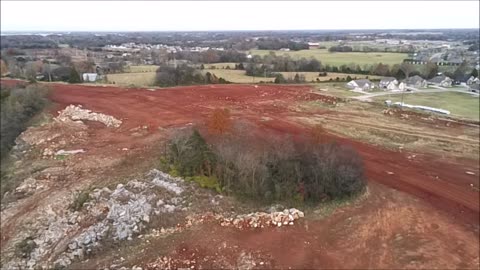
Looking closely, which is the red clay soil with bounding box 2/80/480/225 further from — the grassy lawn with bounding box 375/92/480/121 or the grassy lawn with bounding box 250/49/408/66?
the grassy lawn with bounding box 250/49/408/66

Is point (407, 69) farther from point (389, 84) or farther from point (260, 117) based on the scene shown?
point (260, 117)

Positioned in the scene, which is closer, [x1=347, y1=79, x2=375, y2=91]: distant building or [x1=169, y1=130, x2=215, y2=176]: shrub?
[x1=169, y1=130, x2=215, y2=176]: shrub

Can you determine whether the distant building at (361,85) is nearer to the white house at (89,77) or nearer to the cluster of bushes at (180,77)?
the cluster of bushes at (180,77)

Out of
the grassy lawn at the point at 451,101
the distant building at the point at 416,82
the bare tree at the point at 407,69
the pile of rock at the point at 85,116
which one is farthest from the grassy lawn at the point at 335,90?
the pile of rock at the point at 85,116

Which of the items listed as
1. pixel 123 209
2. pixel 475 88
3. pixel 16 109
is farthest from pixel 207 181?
pixel 475 88

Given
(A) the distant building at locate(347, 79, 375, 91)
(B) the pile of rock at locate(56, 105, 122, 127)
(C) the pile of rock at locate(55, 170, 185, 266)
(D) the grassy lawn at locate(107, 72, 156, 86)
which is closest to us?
(C) the pile of rock at locate(55, 170, 185, 266)

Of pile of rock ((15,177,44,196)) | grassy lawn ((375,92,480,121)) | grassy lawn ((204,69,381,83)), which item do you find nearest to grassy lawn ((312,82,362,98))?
grassy lawn ((375,92,480,121))

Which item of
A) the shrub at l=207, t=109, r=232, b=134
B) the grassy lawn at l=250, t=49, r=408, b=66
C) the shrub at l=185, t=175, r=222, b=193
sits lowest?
the grassy lawn at l=250, t=49, r=408, b=66
